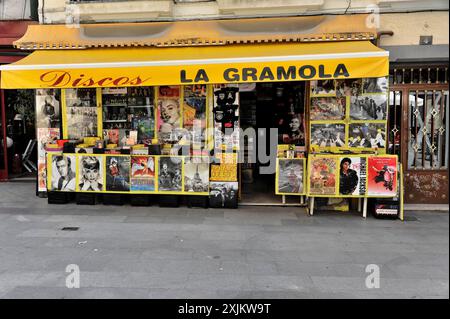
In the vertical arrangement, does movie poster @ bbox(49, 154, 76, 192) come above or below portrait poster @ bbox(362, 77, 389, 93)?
below

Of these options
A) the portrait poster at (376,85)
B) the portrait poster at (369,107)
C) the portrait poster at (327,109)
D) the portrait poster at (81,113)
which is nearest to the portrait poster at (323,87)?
the portrait poster at (327,109)

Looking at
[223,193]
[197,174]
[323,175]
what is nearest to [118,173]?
[197,174]

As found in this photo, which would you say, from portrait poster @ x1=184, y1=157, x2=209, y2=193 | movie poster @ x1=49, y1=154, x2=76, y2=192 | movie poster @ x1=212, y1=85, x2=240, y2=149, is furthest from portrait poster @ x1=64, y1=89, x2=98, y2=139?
movie poster @ x1=212, y1=85, x2=240, y2=149

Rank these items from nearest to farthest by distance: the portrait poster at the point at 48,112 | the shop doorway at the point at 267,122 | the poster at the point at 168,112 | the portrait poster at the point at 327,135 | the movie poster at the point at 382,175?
the movie poster at the point at 382,175, the portrait poster at the point at 327,135, the poster at the point at 168,112, the shop doorway at the point at 267,122, the portrait poster at the point at 48,112

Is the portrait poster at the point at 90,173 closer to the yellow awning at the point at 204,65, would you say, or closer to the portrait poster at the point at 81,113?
the portrait poster at the point at 81,113

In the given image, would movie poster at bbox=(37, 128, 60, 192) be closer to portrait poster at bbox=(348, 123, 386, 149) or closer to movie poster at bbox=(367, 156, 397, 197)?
portrait poster at bbox=(348, 123, 386, 149)

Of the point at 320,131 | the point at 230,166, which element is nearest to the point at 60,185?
the point at 230,166

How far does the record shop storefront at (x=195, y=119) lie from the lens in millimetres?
7312

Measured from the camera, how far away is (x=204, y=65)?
24.0 feet

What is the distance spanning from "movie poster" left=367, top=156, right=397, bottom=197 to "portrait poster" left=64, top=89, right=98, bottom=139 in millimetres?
5752

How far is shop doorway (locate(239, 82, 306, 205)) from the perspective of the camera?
924 centimetres

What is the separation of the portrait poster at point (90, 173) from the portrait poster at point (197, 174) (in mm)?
1746
